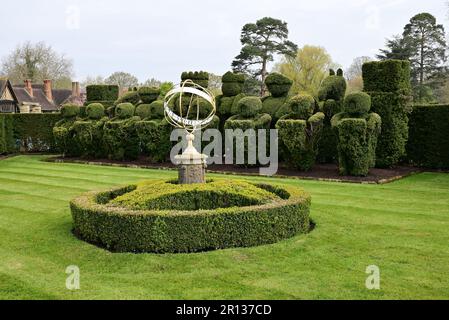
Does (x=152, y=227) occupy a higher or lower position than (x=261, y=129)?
lower

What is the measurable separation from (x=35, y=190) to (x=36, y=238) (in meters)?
6.88

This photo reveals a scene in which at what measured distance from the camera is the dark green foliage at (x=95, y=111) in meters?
27.3

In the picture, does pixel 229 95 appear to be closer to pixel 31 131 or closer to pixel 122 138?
pixel 122 138

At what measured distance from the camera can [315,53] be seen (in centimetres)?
5462

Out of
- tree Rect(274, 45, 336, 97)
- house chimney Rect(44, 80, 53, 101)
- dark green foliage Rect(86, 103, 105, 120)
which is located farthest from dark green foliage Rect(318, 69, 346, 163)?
house chimney Rect(44, 80, 53, 101)

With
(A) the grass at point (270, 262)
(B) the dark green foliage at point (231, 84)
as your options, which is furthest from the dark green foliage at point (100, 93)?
(A) the grass at point (270, 262)

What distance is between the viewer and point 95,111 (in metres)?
27.3

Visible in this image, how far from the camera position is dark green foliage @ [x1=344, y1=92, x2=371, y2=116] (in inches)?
674

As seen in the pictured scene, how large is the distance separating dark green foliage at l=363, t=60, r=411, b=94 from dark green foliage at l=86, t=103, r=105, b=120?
15.4 m

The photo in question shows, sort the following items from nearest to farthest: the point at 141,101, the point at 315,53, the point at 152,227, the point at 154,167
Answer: the point at 152,227 → the point at 154,167 → the point at 141,101 → the point at 315,53

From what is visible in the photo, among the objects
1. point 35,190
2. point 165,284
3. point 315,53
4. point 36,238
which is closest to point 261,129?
point 35,190

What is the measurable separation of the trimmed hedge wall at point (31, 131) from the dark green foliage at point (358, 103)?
21.3 metres

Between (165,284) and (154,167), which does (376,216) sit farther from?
(154,167)

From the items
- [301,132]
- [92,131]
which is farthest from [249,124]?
[92,131]
